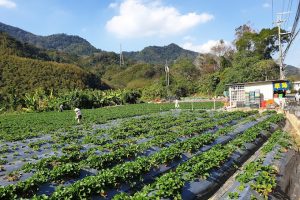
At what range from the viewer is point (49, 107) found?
39375mm

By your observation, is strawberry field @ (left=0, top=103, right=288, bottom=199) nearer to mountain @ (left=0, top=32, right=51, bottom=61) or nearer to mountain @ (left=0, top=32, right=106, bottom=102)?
mountain @ (left=0, top=32, right=106, bottom=102)

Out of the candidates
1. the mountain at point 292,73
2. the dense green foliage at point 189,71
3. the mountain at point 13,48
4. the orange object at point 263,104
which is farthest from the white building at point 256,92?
the mountain at point 13,48

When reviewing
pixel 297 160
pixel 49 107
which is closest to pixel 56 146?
pixel 297 160

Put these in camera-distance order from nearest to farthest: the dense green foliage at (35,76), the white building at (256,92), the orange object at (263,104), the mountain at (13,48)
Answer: the white building at (256,92), the orange object at (263,104), the dense green foliage at (35,76), the mountain at (13,48)

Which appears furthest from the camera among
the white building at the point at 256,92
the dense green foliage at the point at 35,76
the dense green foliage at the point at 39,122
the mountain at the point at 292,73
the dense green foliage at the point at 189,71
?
the mountain at the point at 292,73

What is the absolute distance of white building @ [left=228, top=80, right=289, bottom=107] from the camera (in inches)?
1177

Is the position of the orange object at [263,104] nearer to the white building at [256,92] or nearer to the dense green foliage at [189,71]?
the white building at [256,92]

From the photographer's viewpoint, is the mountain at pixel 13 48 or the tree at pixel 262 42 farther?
the mountain at pixel 13 48

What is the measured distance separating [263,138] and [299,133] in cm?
401

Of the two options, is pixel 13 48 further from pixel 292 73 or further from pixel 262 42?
pixel 292 73

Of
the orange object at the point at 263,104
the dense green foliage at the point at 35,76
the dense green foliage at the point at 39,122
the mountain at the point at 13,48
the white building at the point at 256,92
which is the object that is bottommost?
the dense green foliage at the point at 39,122

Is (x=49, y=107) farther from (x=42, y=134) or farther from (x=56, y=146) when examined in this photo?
(x=56, y=146)

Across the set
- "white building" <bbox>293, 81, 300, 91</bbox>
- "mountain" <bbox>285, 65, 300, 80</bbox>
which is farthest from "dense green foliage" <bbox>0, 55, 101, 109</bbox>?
"white building" <bbox>293, 81, 300, 91</bbox>

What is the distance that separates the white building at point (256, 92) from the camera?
98.1ft
